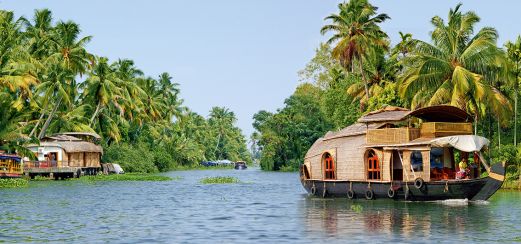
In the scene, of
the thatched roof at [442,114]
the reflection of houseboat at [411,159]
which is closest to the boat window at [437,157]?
the reflection of houseboat at [411,159]

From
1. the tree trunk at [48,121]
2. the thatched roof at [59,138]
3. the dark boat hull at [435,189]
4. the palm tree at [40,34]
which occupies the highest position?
the palm tree at [40,34]

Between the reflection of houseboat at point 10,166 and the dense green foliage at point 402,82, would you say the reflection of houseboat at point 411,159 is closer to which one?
the dense green foliage at point 402,82

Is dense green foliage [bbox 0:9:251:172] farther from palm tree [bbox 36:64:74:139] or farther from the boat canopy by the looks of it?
the boat canopy

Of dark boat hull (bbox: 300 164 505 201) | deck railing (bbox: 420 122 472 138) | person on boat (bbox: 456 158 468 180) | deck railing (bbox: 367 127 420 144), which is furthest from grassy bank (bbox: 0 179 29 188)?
person on boat (bbox: 456 158 468 180)

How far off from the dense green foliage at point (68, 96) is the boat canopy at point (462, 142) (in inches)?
1207

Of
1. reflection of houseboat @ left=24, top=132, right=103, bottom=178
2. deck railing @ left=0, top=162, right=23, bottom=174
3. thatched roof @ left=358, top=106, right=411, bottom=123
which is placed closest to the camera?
thatched roof @ left=358, top=106, right=411, bottom=123

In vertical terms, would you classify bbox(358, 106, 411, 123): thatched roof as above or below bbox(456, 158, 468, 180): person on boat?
above

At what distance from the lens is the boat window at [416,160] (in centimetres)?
3283

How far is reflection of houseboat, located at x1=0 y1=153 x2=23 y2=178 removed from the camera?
5229 cm

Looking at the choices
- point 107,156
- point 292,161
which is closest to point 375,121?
point 107,156

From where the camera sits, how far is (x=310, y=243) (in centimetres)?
1988

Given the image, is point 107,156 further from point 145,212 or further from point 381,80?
point 145,212

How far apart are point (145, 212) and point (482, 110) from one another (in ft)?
69.4

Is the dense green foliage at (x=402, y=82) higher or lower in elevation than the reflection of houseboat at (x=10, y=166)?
higher
